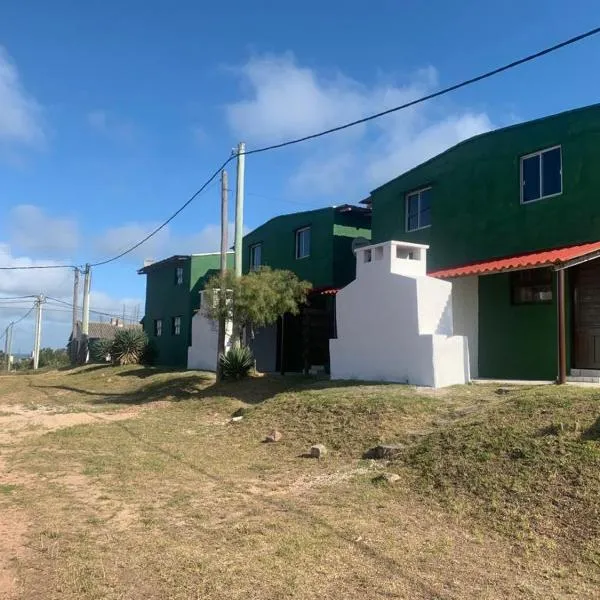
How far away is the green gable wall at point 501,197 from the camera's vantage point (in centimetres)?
1385

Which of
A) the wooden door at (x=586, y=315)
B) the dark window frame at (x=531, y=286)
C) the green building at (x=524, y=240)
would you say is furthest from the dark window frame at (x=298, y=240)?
the wooden door at (x=586, y=315)

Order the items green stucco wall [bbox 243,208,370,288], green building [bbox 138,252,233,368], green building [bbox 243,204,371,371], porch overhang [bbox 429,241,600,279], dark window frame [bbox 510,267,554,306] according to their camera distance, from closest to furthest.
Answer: porch overhang [bbox 429,241,600,279]
dark window frame [bbox 510,267,554,306]
green building [bbox 243,204,371,371]
green stucco wall [bbox 243,208,370,288]
green building [bbox 138,252,233,368]

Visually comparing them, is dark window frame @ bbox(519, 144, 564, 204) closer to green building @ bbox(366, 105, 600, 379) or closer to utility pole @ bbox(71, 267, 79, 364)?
green building @ bbox(366, 105, 600, 379)

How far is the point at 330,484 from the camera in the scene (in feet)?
26.5

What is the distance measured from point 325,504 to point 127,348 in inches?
948

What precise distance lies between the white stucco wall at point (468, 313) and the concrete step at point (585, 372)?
2578 mm

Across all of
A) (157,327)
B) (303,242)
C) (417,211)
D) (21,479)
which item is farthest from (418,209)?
(157,327)

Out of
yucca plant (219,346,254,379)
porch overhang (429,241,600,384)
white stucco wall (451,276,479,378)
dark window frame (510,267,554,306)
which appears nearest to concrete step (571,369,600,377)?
porch overhang (429,241,600,384)

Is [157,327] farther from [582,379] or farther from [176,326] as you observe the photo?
[582,379]

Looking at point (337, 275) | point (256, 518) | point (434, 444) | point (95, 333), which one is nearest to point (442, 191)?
point (337, 275)

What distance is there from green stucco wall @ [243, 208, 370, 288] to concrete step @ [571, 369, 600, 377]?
33.2 feet

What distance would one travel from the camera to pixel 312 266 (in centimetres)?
2353

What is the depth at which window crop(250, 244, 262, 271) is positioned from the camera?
89.5 ft

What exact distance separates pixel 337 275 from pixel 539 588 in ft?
58.6
